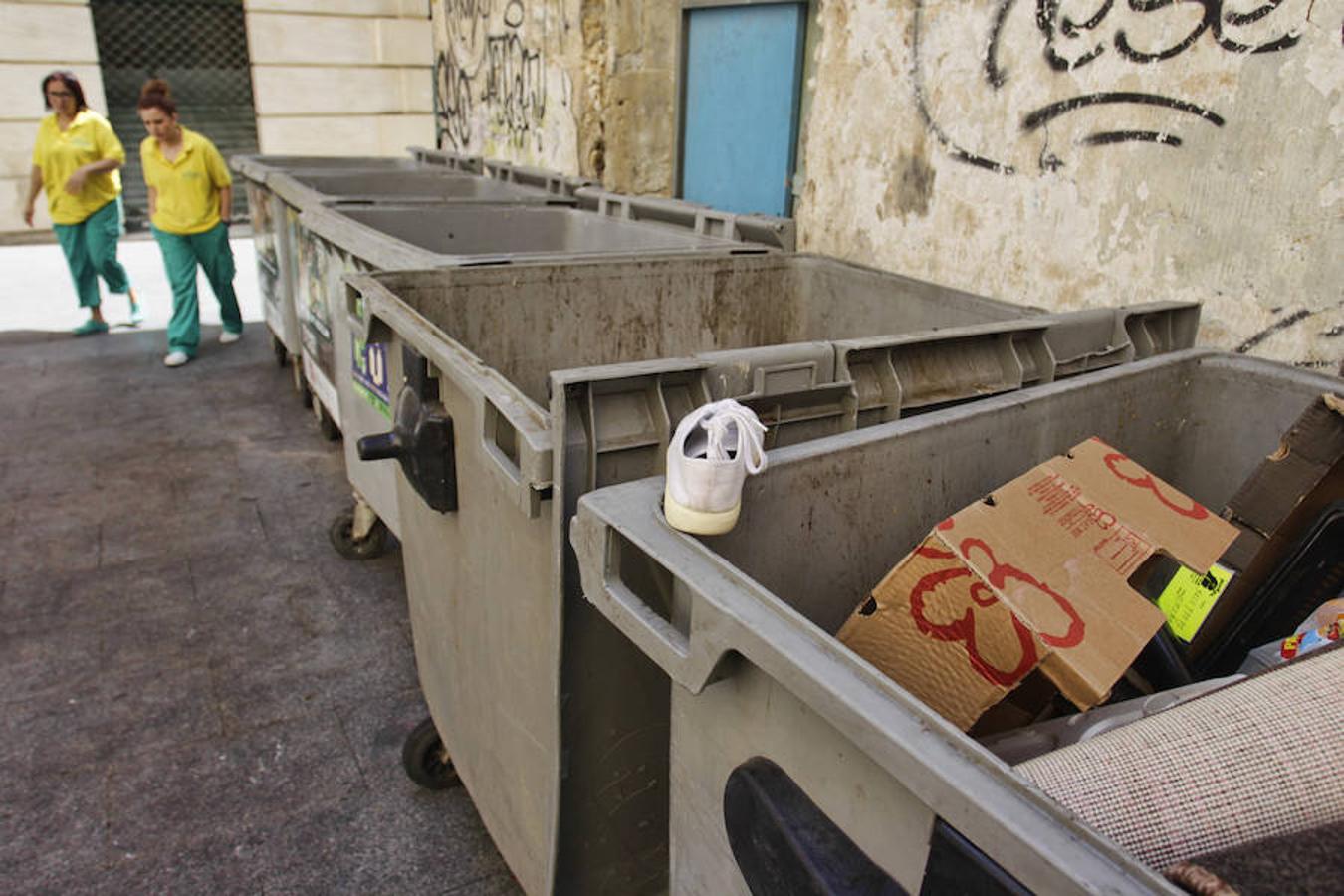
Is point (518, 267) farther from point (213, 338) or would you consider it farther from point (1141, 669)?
point (213, 338)

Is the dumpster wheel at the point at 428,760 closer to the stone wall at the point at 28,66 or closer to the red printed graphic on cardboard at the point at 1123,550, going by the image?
the red printed graphic on cardboard at the point at 1123,550

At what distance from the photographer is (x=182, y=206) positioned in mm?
6039

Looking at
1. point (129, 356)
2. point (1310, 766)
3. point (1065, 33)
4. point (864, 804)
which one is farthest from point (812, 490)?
point (129, 356)

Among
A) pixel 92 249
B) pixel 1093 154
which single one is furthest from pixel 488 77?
pixel 1093 154

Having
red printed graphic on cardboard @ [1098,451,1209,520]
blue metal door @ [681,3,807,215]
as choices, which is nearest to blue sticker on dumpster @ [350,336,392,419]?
red printed graphic on cardboard @ [1098,451,1209,520]

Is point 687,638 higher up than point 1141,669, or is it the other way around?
point 687,638

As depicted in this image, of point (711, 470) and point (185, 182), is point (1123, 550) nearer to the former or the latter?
point (711, 470)

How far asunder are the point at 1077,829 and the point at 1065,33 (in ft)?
12.1

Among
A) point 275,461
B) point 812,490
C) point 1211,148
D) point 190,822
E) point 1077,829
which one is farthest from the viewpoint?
point 275,461

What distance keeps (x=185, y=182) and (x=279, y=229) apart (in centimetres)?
163

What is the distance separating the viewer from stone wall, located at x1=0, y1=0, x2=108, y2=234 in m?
9.98

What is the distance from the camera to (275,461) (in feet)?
15.2

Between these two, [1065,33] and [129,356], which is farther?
[129,356]

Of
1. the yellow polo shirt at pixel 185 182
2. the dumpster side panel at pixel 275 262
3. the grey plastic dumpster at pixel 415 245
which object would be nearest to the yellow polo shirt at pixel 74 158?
the yellow polo shirt at pixel 185 182
